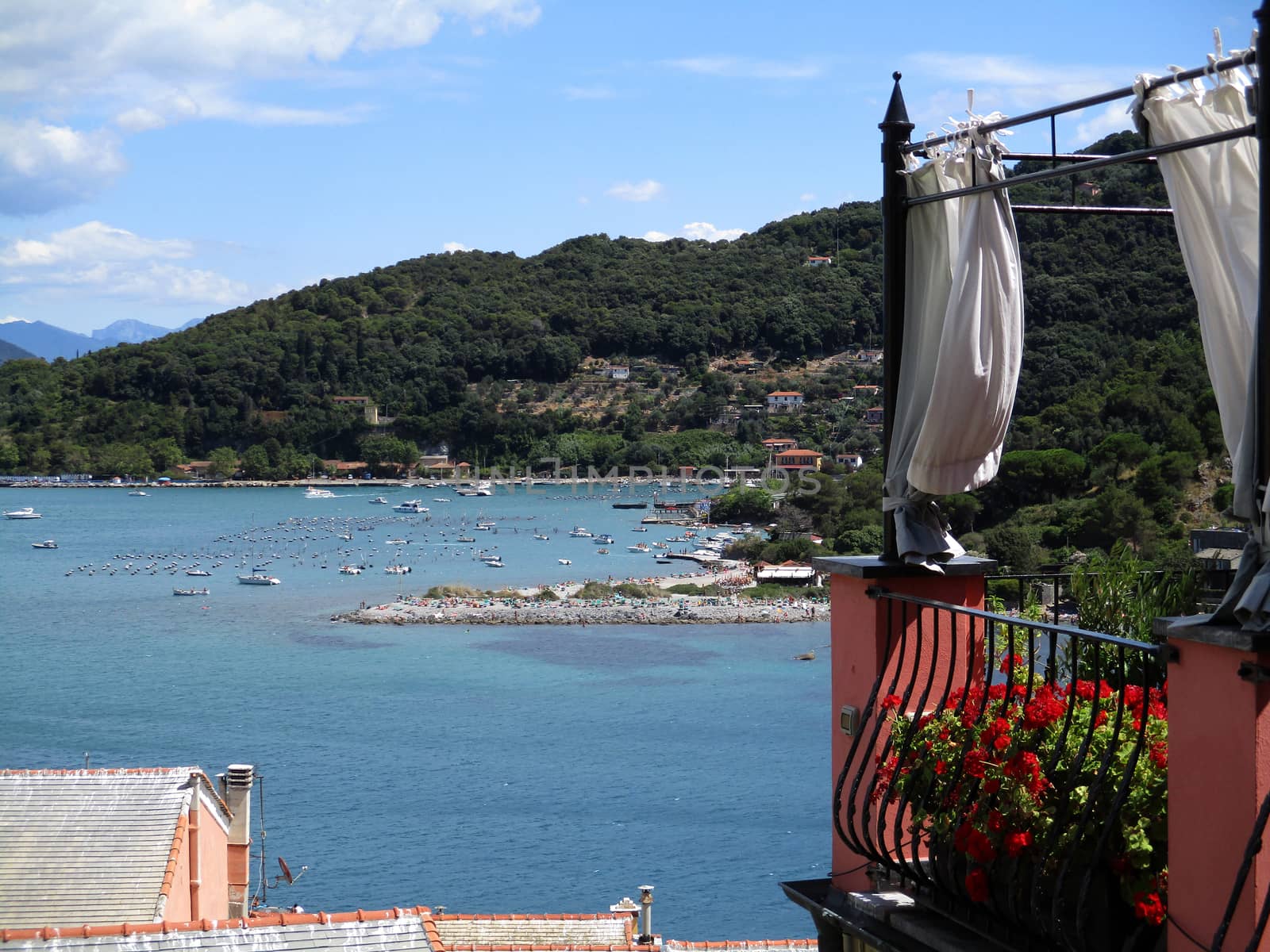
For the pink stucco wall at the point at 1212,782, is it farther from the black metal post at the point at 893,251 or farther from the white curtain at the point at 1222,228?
the black metal post at the point at 893,251

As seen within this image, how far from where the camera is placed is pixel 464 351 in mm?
97688

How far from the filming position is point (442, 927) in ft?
35.7

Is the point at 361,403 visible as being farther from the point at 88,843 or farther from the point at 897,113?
the point at 897,113

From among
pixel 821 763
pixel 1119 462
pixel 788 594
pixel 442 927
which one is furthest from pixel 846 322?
pixel 442 927

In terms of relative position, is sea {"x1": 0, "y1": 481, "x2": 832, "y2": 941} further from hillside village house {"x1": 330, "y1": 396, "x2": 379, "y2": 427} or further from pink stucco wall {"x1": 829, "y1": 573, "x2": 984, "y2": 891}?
hillside village house {"x1": 330, "y1": 396, "x2": 379, "y2": 427}

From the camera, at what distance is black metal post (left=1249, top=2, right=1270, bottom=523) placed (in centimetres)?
175

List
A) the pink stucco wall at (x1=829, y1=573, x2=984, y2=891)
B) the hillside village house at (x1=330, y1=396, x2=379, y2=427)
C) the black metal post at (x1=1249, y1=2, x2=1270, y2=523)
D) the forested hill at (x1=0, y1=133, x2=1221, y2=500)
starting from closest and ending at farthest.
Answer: the black metal post at (x1=1249, y1=2, x2=1270, y2=523), the pink stucco wall at (x1=829, y1=573, x2=984, y2=891), the forested hill at (x1=0, y1=133, x2=1221, y2=500), the hillside village house at (x1=330, y1=396, x2=379, y2=427)

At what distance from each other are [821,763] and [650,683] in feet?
24.4

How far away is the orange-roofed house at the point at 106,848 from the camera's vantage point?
8.07 meters

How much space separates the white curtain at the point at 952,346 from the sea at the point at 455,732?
16.0 meters

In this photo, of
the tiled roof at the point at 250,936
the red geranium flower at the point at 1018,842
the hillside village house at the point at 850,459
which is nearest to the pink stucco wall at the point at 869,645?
the red geranium flower at the point at 1018,842

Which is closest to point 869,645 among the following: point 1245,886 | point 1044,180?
point 1044,180

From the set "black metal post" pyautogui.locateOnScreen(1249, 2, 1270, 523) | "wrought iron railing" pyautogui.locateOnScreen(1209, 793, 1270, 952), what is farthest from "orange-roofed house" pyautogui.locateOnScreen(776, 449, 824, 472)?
"wrought iron railing" pyautogui.locateOnScreen(1209, 793, 1270, 952)

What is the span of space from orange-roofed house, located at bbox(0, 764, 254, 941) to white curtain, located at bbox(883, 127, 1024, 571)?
21.8 ft
